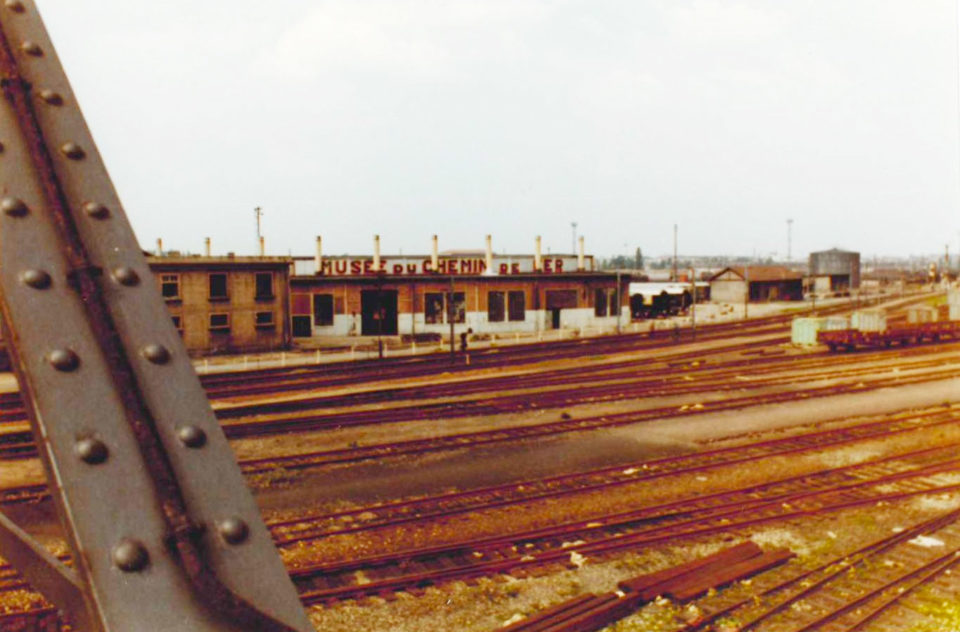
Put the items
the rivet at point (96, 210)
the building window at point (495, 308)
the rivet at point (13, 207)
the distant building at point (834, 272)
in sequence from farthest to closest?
1. the distant building at point (834, 272)
2. the building window at point (495, 308)
3. the rivet at point (96, 210)
4. the rivet at point (13, 207)

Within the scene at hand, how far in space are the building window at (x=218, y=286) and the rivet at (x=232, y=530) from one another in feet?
130

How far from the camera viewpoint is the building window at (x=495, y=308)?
49531 mm

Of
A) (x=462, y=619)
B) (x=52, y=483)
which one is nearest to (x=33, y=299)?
(x=52, y=483)

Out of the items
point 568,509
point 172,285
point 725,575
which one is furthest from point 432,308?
point 725,575

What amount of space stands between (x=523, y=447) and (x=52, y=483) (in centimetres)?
1672

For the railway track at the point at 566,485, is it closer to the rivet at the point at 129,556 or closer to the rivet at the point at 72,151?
the rivet at the point at 72,151

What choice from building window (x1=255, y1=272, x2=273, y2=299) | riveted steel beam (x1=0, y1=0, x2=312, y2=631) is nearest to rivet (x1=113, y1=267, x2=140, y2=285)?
riveted steel beam (x1=0, y1=0, x2=312, y2=631)

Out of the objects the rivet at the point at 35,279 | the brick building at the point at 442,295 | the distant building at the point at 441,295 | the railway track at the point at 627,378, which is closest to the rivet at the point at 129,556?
the rivet at the point at 35,279

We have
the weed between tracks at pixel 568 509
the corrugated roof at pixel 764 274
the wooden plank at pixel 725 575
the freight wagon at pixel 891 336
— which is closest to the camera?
the wooden plank at pixel 725 575

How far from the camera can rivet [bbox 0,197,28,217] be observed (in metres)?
1.67

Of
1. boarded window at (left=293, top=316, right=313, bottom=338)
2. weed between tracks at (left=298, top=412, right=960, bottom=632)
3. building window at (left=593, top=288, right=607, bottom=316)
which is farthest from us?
building window at (left=593, top=288, right=607, bottom=316)

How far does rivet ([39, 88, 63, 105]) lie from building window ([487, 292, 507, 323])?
4758cm

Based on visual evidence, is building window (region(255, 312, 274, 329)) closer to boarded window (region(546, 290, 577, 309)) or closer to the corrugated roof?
boarded window (region(546, 290, 577, 309))

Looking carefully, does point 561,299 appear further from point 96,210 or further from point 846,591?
point 96,210
